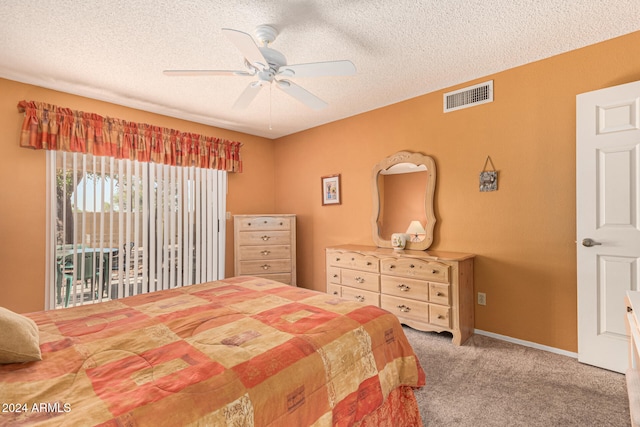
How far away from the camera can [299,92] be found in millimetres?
2285


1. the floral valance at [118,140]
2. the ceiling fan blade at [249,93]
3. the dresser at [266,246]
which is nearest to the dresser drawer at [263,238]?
the dresser at [266,246]

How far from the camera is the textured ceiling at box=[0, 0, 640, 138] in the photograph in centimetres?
193

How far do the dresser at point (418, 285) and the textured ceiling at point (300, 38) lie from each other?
5.73 feet

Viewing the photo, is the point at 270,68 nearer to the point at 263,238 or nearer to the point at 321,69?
the point at 321,69

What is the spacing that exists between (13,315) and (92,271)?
2250mm

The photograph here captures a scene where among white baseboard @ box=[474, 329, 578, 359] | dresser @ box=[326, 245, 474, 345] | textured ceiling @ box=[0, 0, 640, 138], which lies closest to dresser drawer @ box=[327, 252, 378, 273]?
dresser @ box=[326, 245, 474, 345]

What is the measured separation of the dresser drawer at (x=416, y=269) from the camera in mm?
2730

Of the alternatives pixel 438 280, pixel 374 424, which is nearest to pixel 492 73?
pixel 438 280

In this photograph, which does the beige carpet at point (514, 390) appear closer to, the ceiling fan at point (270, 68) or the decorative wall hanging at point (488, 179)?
the decorative wall hanging at point (488, 179)

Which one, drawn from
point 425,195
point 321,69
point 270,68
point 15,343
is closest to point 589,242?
point 425,195

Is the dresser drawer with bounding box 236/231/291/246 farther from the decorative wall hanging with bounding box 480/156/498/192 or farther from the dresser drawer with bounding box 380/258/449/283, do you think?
the decorative wall hanging with bounding box 480/156/498/192

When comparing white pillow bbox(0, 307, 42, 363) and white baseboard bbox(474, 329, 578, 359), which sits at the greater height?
white pillow bbox(0, 307, 42, 363)

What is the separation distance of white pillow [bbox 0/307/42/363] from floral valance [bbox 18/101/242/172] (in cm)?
248

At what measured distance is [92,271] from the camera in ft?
10.3
